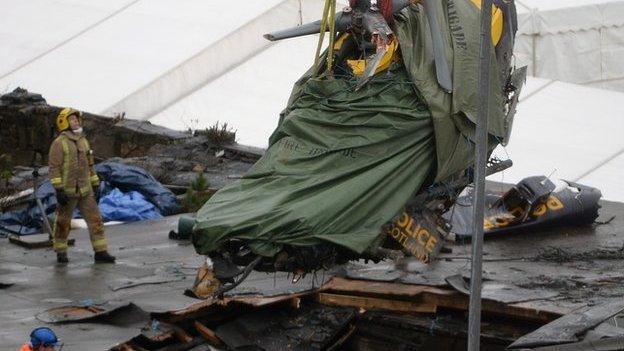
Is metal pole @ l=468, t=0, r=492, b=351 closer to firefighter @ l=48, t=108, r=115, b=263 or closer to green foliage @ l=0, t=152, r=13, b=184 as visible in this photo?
firefighter @ l=48, t=108, r=115, b=263

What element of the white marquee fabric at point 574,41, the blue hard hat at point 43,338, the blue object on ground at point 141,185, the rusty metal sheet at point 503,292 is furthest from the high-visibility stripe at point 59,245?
the white marquee fabric at point 574,41

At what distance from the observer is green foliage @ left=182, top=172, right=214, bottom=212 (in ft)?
57.1

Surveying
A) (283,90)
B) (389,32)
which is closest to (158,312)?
(389,32)

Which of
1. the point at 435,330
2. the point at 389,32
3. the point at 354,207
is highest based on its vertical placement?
the point at 389,32

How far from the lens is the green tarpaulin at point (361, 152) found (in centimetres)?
1082

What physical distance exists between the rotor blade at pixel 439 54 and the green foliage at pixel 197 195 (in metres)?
6.48

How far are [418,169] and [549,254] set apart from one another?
137 inches

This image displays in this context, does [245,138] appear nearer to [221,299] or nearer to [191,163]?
[191,163]

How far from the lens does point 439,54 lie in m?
11.4

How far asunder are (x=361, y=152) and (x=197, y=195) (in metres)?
6.36

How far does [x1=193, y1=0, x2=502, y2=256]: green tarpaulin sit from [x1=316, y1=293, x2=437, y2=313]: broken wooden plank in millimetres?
1181

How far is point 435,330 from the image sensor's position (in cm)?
A: 1170

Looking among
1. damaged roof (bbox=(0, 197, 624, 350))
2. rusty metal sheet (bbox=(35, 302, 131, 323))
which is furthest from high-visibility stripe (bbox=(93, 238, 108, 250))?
rusty metal sheet (bbox=(35, 302, 131, 323))

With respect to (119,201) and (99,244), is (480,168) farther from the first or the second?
(119,201)
